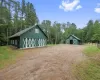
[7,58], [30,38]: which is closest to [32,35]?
[30,38]

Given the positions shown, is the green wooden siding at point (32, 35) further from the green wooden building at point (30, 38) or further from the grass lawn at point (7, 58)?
the grass lawn at point (7, 58)

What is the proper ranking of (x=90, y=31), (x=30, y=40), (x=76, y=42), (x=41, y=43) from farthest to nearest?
1. (x=90, y=31)
2. (x=76, y=42)
3. (x=41, y=43)
4. (x=30, y=40)

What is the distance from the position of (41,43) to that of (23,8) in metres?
22.1

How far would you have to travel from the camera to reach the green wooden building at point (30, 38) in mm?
26672

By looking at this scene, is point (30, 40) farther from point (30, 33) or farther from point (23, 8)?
point (23, 8)

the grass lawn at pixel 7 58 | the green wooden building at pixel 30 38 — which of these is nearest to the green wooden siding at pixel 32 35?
the green wooden building at pixel 30 38

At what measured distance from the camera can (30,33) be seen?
1129 inches

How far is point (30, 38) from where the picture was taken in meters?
28.6

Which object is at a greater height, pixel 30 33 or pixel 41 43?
pixel 30 33

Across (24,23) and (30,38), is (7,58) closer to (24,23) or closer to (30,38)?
(30,38)

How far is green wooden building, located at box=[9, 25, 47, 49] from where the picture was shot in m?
26.7

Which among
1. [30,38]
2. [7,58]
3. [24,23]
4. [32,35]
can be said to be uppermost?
[24,23]

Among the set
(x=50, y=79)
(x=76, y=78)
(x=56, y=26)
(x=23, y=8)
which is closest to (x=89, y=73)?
(x=76, y=78)

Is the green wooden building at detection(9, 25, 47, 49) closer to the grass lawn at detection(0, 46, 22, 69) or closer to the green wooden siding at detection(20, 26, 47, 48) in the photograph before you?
the green wooden siding at detection(20, 26, 47, 48)
